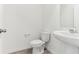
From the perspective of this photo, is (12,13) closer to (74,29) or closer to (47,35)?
(47,35)

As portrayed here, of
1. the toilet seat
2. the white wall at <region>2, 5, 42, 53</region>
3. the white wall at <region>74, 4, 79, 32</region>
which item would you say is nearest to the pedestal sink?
the white wall at <region>74, 4, 79, 32</region>

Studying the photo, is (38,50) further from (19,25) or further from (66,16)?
(66,16)

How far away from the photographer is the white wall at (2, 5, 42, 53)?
1.60 m

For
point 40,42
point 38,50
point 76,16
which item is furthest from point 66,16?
point 38,50

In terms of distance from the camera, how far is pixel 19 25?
1.72 m

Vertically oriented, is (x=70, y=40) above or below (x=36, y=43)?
above

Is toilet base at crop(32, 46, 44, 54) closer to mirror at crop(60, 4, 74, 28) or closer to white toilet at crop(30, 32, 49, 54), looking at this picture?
white toilet at crop(30, 32, 49, 54)

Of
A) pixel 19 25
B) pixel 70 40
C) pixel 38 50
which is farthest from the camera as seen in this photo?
pixel 19 25

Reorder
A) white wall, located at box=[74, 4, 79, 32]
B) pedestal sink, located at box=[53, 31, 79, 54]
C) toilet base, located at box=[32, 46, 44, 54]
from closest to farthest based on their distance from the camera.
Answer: pedestal sink, located at box=[53, 31, 79, 54]
white wall, located at box=[74, 4, 79, 32]
toilet base, located at box=[32, 46, 44, 54]

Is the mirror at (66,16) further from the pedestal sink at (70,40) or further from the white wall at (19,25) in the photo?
the white wall at (19,25)

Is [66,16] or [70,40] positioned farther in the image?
[66,16]

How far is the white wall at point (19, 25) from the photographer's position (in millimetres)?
1602

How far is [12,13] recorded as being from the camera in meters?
1.71

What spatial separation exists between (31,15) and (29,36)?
45 cm
